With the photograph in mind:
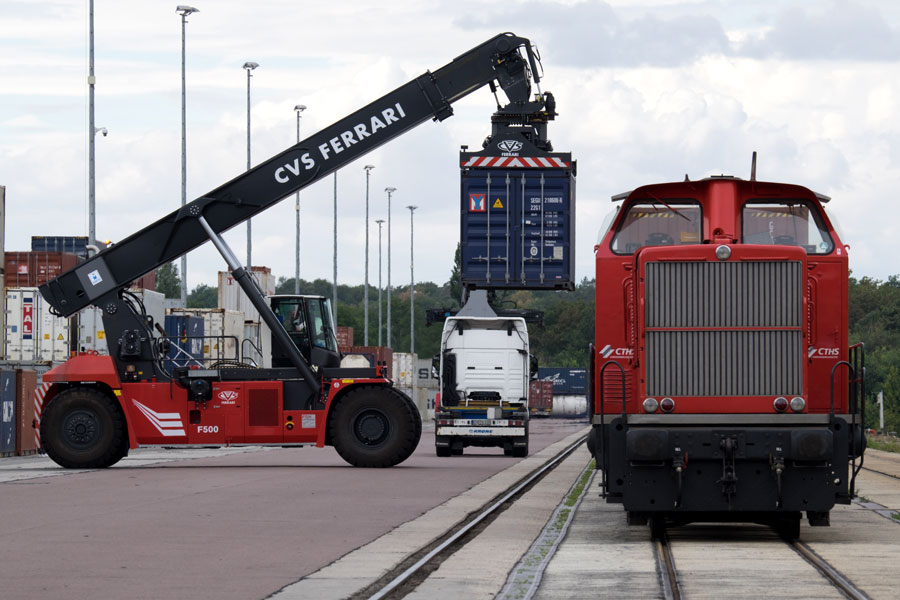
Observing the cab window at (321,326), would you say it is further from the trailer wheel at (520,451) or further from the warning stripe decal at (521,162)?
the trailer wheel at (520,451)

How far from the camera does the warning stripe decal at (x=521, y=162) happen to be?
33.0m

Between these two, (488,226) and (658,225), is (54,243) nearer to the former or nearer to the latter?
(488,226)

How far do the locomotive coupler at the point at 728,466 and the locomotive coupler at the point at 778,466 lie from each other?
1.19 ft

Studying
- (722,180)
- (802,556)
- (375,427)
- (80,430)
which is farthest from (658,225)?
(80,430)

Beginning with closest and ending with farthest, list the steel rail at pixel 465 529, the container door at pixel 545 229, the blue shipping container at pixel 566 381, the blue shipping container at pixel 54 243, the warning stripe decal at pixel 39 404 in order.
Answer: the steel rail at pixel 465 529
the warning stripe decal at pixel 39 404
the container door at pixel 545 229
the blue shipping container at pixel 54 243
the blue shipping container at pixel 566 381

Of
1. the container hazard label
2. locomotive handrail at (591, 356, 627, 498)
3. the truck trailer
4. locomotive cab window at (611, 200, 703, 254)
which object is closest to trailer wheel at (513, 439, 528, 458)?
the truck trailer

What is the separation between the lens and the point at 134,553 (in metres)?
13.7

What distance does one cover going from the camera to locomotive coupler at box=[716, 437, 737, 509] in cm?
1412

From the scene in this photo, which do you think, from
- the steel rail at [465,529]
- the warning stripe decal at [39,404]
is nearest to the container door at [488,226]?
the steel rail at [465,529]

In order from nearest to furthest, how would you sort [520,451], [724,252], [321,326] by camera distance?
[724,252] → [321,326] → [520,451]

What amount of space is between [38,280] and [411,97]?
2832 cm

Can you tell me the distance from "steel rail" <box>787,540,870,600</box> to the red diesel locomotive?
425 millimetres

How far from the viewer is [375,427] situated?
28.9 m

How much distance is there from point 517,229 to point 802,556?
19.7 m
